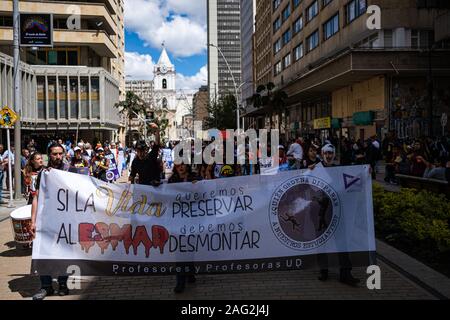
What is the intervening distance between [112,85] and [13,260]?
50.4 meters

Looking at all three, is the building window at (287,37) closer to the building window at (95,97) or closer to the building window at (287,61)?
the building window at (287,61)

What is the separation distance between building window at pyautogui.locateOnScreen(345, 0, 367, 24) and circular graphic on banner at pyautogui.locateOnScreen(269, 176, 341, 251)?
28654 millimetres

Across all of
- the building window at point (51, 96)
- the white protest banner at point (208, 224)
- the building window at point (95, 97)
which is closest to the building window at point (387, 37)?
the white protest banner at point (208, 224)

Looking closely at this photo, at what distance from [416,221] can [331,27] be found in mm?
35014

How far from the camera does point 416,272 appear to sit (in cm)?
655

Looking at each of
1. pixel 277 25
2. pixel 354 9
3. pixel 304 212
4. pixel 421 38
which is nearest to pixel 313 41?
pixel 354 9

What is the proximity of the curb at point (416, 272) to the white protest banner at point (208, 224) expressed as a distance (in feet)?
2.36

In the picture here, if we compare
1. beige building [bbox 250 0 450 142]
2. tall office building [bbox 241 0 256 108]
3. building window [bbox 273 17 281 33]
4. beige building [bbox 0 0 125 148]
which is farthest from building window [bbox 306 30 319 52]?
tall office building [bbox 241 0 256 108]

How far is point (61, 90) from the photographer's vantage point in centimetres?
4797

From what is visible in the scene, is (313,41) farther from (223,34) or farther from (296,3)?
(223,34)

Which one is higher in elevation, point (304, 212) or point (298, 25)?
point (298, 25)

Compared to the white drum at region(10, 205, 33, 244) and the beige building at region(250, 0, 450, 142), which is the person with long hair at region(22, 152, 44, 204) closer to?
the white drum at region(10, 205, 33, 244)

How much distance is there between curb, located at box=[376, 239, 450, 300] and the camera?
583cm
